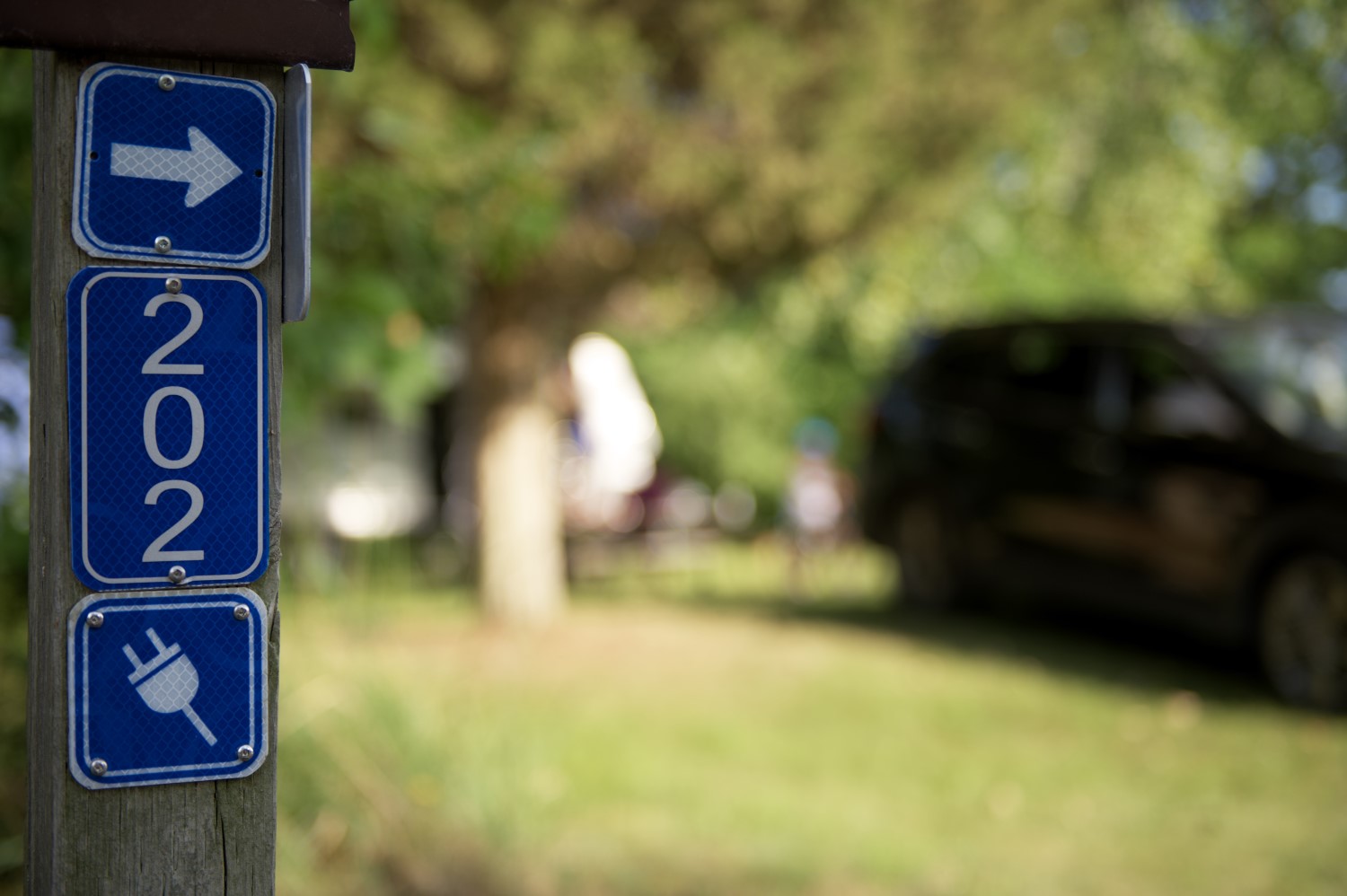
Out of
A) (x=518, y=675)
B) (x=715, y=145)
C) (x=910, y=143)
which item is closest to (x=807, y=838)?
(x=518, y=675)

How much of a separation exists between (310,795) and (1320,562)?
4.66 meters

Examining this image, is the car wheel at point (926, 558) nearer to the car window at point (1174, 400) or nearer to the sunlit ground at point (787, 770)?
the sunlit ground at point (787, 770)

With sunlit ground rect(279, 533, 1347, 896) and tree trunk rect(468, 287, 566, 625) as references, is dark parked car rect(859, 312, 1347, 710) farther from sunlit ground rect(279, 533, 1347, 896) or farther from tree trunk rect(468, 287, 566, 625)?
tree trunk rect(468, 287, 566, 625)

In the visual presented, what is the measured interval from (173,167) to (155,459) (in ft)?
1.14

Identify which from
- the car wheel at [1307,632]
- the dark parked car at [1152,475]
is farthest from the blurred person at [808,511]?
the car wheel at [1307,632]

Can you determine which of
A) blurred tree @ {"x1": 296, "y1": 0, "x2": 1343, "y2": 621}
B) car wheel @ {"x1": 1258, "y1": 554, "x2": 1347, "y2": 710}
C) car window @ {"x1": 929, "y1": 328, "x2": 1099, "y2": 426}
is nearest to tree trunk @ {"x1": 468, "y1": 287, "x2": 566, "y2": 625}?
blurred tree @ {"x1": 296, "y1": 0, "x2": 1343, "y2": 621}

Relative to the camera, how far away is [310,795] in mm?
4387

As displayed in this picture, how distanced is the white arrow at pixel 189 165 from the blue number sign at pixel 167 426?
4.2 inches

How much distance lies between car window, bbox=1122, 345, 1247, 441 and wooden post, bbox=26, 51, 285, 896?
243 inches

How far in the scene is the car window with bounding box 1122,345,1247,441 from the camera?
23.4 ft

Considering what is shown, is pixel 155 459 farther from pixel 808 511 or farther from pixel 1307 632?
pixel 808 511

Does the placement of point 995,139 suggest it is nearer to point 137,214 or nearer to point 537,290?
point 537,290

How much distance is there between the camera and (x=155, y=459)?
1.71 metres

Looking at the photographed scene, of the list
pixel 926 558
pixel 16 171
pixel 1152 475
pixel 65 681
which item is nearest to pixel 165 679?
pixel 65 681
